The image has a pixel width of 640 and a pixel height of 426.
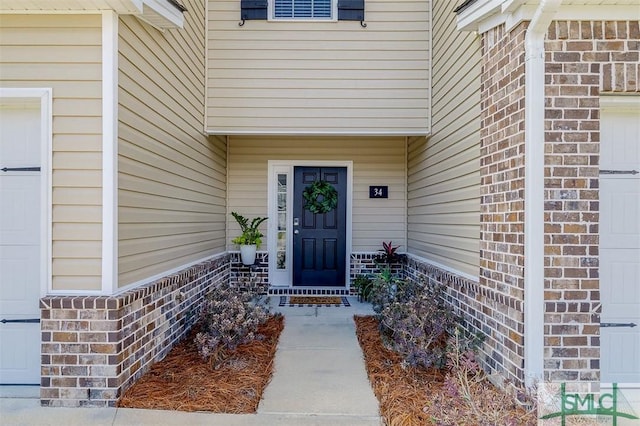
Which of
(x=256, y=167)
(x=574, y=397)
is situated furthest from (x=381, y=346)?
(x=256, y=167)

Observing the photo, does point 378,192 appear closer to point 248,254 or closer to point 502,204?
point 248,254

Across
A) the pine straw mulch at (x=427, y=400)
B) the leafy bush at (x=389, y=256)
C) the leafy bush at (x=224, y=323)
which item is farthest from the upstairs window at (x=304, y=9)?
the pine straw mulch at (x=427, y=400)

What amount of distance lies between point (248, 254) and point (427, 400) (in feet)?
11.6

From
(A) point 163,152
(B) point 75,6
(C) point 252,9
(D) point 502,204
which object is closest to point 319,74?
(C) point 252,9

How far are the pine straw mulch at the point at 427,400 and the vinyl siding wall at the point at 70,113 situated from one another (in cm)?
221

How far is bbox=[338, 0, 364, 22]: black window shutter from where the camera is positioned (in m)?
5.03

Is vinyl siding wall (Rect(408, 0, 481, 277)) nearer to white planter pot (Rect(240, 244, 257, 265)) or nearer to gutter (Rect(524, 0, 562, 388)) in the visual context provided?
gutter (Rect(524, 0, 562, 388))

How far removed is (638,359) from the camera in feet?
9.15

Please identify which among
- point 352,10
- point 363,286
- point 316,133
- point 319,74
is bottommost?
point 363,286

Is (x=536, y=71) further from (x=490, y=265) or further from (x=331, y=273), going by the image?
(x=331, y=273)

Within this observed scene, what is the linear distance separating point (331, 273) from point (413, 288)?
2085mm

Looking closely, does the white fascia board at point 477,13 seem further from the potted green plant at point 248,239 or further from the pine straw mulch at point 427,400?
the potted green plant at point 248,239

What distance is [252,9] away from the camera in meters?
5.04

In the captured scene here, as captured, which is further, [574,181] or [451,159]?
[451,159]
